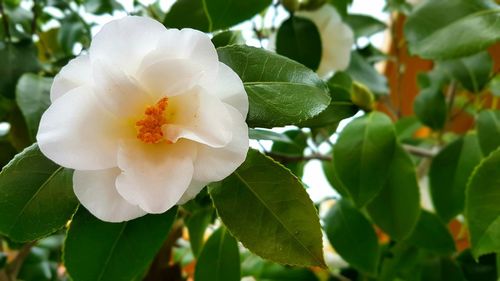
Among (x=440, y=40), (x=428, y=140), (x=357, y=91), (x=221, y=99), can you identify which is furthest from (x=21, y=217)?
(x=428, y=140)

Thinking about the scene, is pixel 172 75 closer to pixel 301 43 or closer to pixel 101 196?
pixel 101 196

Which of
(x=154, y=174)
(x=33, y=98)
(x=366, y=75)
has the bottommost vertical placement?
(x=366, y=75)

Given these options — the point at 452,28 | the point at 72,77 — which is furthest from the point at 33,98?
the point at 452,28

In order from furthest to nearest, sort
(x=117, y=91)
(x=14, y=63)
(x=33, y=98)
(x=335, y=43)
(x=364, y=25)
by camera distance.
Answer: (x=364, y=25)
(x=335, y=43)
(x=14, y=63)
(x=33, y=98)
(x=117, y=91)

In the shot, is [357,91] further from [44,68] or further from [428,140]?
[428,140]

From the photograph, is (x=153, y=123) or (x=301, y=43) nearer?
(x=153, y=123)

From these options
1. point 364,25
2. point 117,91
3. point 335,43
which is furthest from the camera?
point 364,25

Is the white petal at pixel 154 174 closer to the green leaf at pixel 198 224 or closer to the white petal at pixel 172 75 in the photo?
the white petal at pixel 172 75
